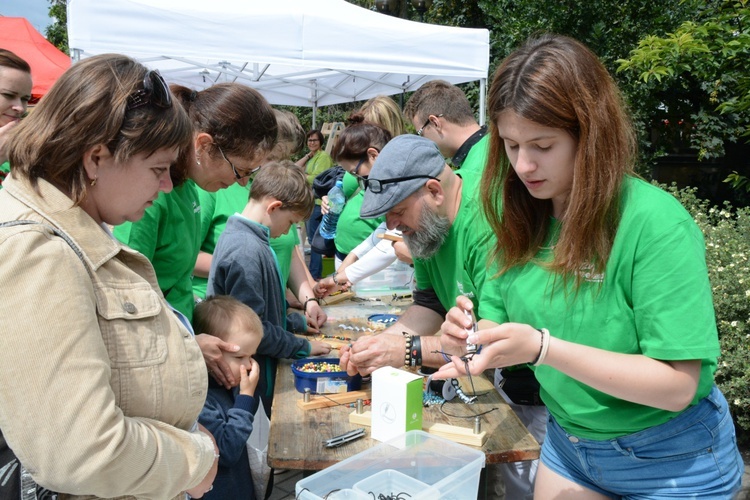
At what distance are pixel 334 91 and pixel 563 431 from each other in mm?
8346

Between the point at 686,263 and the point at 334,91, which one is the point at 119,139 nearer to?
the point at 686,263

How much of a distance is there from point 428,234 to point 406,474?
35.1 inches

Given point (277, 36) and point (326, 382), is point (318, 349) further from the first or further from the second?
point (277, 36)

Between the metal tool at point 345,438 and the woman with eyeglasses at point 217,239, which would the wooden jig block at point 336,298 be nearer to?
the woman with eyeglasses at point 217,239

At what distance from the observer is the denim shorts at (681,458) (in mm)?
1553

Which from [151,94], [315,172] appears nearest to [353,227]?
[151,94]

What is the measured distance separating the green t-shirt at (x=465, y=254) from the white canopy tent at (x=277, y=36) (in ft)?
10.5

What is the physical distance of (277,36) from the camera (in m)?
5.27

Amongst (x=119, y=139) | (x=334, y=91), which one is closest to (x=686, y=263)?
(x=119, y=139)

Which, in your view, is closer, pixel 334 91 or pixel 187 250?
pixel 187 250

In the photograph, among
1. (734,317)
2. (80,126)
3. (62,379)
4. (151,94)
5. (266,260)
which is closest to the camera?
(62,379)

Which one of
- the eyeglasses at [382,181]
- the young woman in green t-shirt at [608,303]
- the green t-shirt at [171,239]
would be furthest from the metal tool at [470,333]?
the green t-shirt at [171,239]

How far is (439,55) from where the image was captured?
5820 mm

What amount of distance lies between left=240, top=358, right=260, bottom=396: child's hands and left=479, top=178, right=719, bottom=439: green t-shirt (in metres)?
1.05
